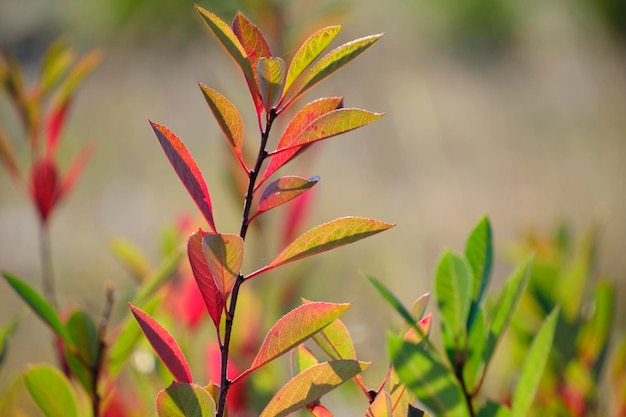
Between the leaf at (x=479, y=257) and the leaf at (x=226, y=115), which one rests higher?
the leaf at (x=226, y=115)

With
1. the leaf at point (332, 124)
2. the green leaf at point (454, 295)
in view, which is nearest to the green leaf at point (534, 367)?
the green leaf at point (454, 295)

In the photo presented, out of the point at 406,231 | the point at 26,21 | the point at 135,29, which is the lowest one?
the point at 406,231

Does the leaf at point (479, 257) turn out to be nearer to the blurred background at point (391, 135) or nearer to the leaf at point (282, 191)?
the leaf at point (282, 191)

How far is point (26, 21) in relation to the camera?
227 inches

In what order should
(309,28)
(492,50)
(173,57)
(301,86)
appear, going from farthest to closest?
(492,50) → (173,57) → (309,28) → (301,86)

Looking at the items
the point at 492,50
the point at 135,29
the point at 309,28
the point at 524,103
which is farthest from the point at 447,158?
the point at 309,28

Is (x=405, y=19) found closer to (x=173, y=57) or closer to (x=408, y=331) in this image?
(x=173, y=57)

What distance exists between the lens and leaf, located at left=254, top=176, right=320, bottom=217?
332mm

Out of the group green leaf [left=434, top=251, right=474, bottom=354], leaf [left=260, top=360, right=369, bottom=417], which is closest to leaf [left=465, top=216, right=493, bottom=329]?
green leaf [left=434, top=251, right=474, bottom=354]

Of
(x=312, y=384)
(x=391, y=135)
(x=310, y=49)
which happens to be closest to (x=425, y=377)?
(x=312, y=384)

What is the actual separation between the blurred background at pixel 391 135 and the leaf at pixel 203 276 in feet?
4.43

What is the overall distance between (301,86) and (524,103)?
4.85 m

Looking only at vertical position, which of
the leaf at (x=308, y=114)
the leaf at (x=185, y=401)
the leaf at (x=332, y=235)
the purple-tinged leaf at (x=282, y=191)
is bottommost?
the leaf at (x=185, y=401)

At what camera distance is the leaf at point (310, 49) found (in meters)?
0.33
